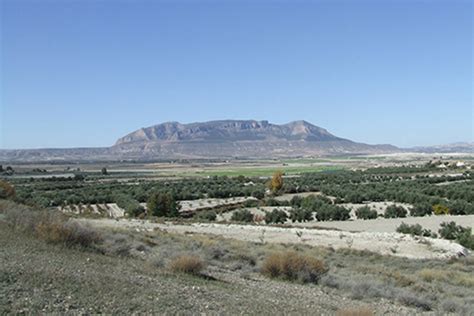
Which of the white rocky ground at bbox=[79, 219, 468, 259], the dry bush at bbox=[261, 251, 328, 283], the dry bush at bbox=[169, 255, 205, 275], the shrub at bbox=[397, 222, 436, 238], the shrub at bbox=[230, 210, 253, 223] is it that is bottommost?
the shrub at bbox=[230, 210, 253, 223]

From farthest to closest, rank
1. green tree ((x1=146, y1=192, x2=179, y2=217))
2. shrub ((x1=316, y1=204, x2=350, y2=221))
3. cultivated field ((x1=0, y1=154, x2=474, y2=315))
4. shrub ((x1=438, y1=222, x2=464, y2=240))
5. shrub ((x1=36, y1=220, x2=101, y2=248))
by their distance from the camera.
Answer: green tree ((x1=146, y1=192, x2=179, y2=217))
shrub ((x1=316, y1=204, x2=350, y2=221))
shrub ((x1=438, y1=222, x2=464, y2=240))
shrub ((x1=36, y1=220, x2=101, y2=248))
cultivated field ((x1=0, y1=154, x2=474, y2=315))

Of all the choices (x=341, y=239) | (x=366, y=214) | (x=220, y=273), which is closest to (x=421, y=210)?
(x=366, y=214)

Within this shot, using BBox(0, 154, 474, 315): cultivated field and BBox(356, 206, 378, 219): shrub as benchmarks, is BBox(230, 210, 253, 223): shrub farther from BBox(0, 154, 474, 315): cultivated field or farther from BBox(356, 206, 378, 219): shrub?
BBox(0, 154, 474, 315): cultivated field

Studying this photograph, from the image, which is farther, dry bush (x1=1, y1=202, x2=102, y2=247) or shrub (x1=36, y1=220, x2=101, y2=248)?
dry bush (x1=1, y1=202, x2=102, y2=247)

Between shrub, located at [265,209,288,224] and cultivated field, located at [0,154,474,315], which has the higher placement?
cultivated field, located at [0,154,474,315]

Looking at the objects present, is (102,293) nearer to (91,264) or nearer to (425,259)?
(91,264)

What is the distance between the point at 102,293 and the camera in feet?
32.5

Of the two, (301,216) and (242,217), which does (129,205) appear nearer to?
(242,217)

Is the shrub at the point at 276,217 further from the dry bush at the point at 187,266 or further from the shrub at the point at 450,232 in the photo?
the dry bush at the point at 187,266

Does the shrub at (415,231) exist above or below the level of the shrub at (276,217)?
above

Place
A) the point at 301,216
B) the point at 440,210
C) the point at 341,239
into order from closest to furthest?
1. the point at 341,239
2. the point at 301,216
3. the point at 440,210

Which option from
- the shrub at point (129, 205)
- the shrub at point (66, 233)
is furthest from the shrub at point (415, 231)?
the shrub at point (66, 233)

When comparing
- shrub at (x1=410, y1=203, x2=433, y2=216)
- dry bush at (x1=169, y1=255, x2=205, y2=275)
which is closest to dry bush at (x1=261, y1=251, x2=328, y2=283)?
dry bush at (x1=169, y1=255, x2=205, y2=275)

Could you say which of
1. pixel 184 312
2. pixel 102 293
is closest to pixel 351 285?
pixel 184 312
